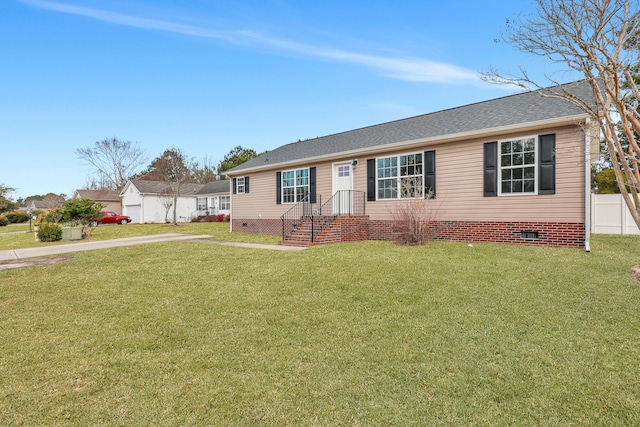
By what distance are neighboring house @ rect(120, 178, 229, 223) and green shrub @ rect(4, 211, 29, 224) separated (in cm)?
1142

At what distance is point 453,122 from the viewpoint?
11.0m

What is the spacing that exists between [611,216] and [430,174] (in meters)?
7.10

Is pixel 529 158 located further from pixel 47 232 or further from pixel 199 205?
pixel 199 205

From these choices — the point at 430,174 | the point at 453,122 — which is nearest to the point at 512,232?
the point at 430,174

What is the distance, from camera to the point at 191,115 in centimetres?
2119

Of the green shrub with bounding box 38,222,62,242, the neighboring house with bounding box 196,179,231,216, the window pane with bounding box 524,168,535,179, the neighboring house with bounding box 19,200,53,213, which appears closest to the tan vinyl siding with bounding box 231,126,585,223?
the window pane with bounding box 524,168,535,179

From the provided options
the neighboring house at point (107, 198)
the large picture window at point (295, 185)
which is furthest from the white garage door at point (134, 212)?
the large picture window at point (295, 185)

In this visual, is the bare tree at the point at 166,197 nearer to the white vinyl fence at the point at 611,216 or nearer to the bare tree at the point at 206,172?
the bare tree at the point at 206,172

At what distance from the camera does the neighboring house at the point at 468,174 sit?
27.0 ft

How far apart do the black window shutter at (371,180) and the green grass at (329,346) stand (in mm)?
5984

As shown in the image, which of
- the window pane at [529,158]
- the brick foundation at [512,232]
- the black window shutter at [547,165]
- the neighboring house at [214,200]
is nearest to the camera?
the brick foundation at [512,232]

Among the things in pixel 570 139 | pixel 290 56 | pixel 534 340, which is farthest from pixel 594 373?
pixel 290 56

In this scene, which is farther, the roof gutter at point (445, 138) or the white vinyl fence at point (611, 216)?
the white vinyl fence at point (611, 216)

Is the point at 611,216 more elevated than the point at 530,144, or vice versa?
the point at 530,144
